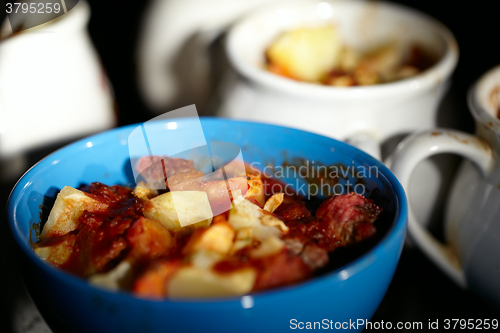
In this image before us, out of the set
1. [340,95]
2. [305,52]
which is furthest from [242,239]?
[305,52]

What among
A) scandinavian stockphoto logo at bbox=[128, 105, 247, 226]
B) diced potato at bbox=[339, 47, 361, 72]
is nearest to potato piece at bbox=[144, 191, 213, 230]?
scandinavian stockphoto logo at bbox=[128, 105, 247, 226]

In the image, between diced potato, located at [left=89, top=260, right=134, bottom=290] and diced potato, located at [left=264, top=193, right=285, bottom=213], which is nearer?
diced potato, located at [left=89, top=260, right=134, bottom=290]

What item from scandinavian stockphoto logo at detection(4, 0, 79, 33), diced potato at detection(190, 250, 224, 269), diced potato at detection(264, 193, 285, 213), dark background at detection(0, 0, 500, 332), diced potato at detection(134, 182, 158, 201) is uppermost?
scandinavian stockphoto logo at detection(4, 0, 79, 33)

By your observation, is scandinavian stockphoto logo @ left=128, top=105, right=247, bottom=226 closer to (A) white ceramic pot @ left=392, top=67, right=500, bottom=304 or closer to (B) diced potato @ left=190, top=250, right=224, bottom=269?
(B) diced potato @ left=190, top=250, right=224, bottom=269

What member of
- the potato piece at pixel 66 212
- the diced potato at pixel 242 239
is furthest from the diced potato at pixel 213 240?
the potato piece at pixel 66 212

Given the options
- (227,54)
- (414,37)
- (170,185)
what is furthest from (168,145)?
(414,37)

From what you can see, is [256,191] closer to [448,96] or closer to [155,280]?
[155,280]
